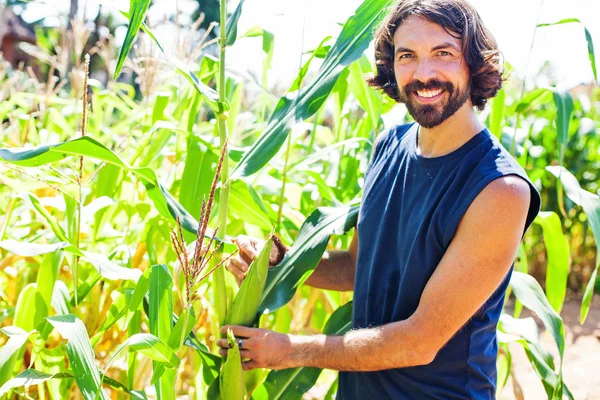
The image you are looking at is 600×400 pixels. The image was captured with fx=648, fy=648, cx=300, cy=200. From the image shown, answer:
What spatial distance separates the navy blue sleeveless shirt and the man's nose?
0.15m

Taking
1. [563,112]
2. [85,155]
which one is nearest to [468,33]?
[563,112]

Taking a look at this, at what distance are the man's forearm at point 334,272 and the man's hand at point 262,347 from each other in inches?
12.3

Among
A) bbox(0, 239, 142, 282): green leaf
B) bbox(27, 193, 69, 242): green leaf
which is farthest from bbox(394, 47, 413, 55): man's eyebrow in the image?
bbox(27, 193, 69, 242): green leaf

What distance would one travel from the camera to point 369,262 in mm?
1382

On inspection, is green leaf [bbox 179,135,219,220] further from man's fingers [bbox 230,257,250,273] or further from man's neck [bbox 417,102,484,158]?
man's neck [bbox 417,102,484,158]

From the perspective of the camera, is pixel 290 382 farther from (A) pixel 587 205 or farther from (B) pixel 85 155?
(A) pixel 587 205

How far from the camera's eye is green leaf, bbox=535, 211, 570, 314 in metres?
1.56

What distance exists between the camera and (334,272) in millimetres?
1527

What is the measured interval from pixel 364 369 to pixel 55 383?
2.31ft

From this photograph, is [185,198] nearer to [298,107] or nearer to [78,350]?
[298,107]

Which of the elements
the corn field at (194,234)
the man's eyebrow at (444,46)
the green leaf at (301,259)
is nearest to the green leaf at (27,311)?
the corn field at (194,234)

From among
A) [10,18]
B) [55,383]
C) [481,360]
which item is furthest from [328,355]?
[10,18]

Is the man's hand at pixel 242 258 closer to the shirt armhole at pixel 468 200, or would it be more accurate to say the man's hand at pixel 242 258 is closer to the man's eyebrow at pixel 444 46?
the shirt armhole at pixel 468 200

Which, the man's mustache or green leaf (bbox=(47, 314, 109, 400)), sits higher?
the man's mustache
